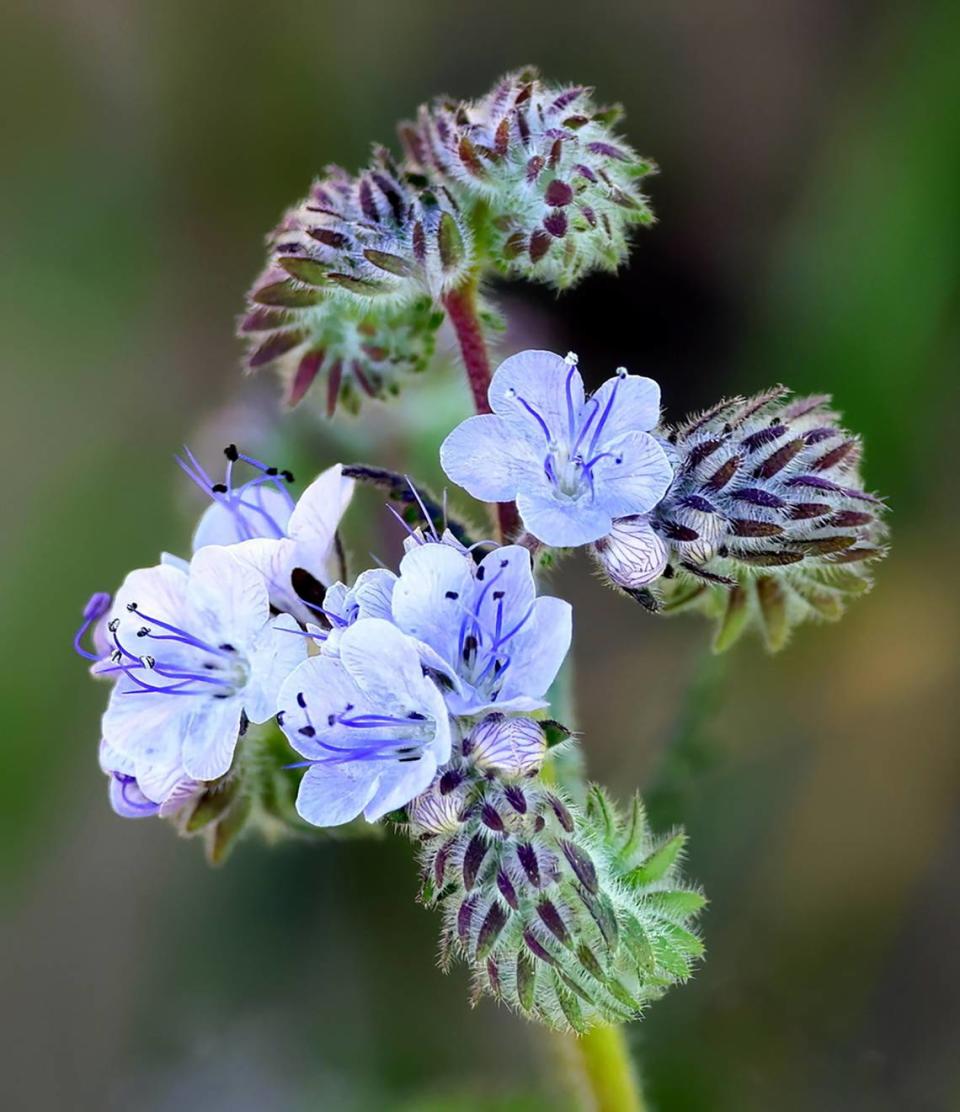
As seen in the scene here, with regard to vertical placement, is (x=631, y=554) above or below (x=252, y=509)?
above

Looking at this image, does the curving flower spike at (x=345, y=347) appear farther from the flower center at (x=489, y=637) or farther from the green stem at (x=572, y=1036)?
the flower center at (x=489, y=637)

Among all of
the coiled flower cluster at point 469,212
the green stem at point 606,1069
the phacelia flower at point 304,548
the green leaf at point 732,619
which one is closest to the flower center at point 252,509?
the phacelia flower at point 304,548

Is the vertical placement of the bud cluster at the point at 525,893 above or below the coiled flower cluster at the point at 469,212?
below

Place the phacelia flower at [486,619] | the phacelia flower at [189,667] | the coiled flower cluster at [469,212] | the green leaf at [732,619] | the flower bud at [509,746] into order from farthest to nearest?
1. the green leaf at [732,619]
2. the coiled flower cluster at [469,212]
3. the phacelia flower at [189,667]
4. the phacelia flower at [486,619]
5. the flower bud at [509,746]

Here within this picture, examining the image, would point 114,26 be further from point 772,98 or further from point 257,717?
point 257,717

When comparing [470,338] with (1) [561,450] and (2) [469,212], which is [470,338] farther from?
(1) [561,450]

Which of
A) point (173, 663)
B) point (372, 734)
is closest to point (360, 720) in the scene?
point (372, 734)
